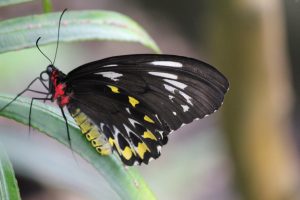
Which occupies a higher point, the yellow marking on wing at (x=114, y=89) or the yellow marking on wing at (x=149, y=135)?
the yellow marking on wing at (x=114, y=89)

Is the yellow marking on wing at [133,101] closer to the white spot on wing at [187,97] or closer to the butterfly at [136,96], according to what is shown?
the butterfly at [136,96]

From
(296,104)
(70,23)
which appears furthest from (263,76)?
(296,104)

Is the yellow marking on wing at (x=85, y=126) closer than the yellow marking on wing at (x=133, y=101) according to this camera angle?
Yes

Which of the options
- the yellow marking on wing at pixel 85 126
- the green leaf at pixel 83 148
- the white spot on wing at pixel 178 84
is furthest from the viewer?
the white spot on wing at pixel 178 84

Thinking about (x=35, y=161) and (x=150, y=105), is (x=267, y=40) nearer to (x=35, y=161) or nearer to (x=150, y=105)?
(x=150, y=105)

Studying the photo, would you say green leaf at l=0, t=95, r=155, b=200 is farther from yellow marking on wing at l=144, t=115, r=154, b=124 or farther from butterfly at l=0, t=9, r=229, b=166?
yellow marking on wing at l=144, t=115, r=154, b=124

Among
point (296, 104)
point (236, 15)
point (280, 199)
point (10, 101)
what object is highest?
point (296, 104)

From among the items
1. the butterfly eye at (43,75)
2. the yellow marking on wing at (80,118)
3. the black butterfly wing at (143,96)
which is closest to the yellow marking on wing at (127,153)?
the black butterfly wing at (143,96)

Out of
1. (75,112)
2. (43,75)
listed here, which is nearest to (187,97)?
(75,112)
